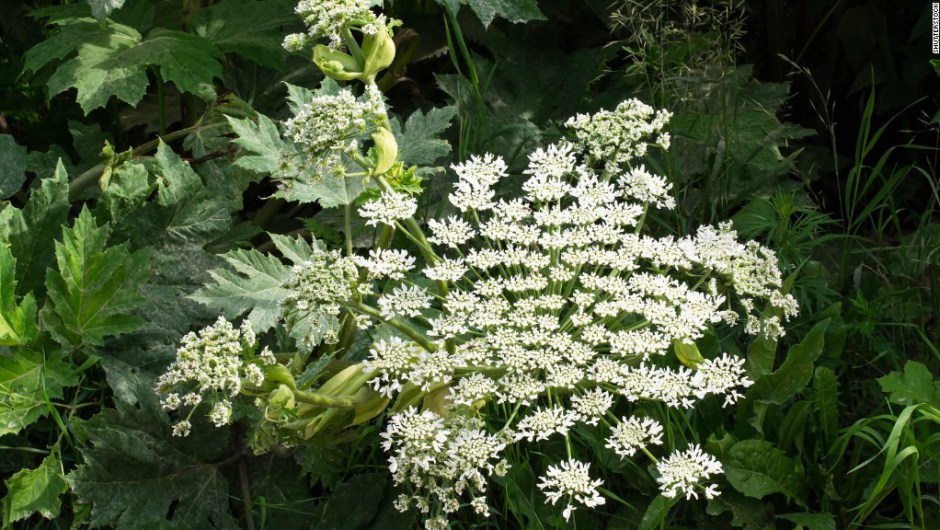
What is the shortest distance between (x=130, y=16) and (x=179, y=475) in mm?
1445

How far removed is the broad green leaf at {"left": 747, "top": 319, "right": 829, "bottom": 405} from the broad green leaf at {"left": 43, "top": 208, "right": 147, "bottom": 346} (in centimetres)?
155

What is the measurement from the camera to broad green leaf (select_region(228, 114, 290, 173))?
260cm

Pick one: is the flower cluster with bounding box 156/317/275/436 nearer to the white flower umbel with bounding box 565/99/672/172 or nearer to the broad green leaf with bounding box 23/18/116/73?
the white flower umbel with bounding box 565/99/672/172

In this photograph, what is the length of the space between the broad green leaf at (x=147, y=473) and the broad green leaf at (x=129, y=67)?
2.85 feet

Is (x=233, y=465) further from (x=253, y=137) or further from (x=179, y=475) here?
(x=253, y=137)

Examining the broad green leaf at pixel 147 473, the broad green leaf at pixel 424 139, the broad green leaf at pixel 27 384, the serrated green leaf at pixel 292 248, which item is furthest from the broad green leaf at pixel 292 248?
the broad green leaf at pixel 27 384

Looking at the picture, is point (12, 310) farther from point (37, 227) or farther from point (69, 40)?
point (69, 40)

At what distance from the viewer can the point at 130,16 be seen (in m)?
3.19

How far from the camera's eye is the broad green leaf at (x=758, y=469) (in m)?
2.38

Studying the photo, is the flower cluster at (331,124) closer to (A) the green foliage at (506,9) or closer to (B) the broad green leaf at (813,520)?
(A) the green foliage at (506,9)

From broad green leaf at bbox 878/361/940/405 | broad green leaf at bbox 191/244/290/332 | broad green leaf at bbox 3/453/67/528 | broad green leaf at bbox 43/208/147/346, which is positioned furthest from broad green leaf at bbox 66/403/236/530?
broad green leaf at bbox 878/361/940/405

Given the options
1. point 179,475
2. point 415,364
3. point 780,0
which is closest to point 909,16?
point 780,0

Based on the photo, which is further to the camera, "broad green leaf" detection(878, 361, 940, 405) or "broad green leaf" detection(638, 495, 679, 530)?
"broad green leaf" detection(878, 361, 940, 405)

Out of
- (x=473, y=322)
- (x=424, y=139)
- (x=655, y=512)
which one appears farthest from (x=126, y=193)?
(x=655, y=512)
